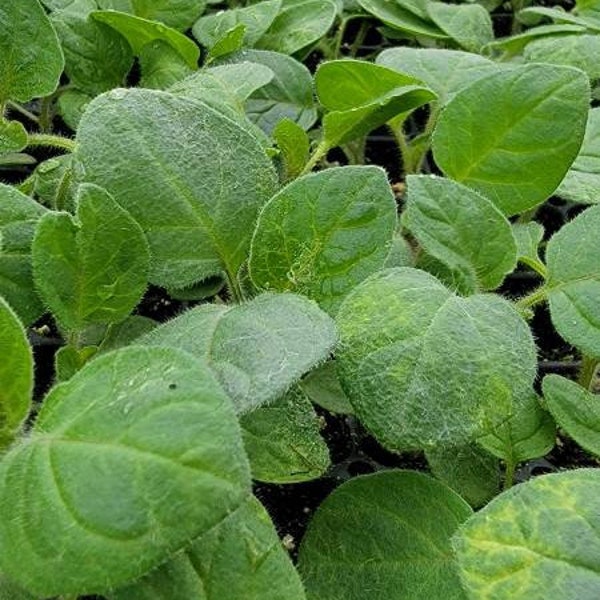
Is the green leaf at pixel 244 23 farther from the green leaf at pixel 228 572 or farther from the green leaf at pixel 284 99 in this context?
the green leaf at pixel 228 572

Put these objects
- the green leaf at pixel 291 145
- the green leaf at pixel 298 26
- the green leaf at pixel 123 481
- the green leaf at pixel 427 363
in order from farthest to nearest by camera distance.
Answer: the green leaf at pixel 298 26, the green leaf at pixel 291 145, the green leaf at pixel 427 363, the green leaf at pixel 123 481

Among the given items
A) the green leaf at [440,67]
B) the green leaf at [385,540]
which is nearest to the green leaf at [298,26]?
the green leaf at [440,67]

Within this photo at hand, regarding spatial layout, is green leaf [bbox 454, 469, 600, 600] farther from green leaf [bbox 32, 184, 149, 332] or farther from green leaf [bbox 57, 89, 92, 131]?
green leaf [bbox 57, 89, 92, 131]

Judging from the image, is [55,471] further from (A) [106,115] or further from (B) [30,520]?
(A) [106,115]

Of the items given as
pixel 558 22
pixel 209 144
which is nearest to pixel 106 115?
pixel 209 144

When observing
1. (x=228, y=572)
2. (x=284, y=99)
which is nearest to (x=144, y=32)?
(x=284, y=99)

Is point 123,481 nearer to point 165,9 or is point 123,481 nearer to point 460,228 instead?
point 460,228

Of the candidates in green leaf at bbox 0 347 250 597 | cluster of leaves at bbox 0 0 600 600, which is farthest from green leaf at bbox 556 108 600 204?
green leaf at bbox 0 347 250 597
